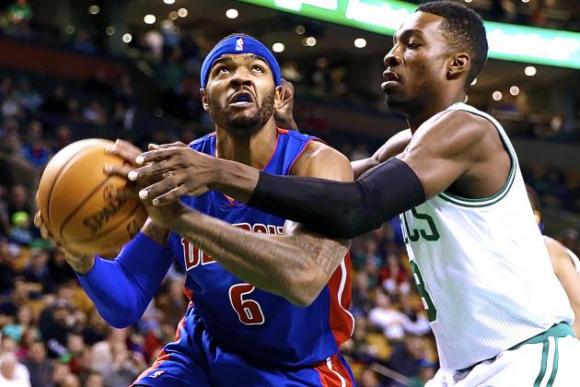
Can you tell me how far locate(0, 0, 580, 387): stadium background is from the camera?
28.5ft

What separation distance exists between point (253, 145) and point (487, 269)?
3.43 feet

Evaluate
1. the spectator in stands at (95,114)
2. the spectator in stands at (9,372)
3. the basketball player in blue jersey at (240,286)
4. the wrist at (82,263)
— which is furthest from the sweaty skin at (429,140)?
the spectator in stands at (95,114)

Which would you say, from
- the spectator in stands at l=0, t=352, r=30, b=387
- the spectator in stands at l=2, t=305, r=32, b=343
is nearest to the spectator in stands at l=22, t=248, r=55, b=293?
the spectator in stands at l=2, t=305, r=32, b=343

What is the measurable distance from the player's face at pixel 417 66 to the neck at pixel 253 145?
562mm

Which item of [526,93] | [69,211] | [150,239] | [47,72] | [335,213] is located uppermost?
[335,213]

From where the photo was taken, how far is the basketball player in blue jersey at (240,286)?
3.51m

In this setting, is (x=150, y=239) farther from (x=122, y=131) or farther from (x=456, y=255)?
(x=122, y=131)

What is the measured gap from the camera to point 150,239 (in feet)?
12.4

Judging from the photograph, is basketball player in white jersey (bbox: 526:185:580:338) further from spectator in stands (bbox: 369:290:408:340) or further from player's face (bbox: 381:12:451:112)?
spectator in stands (bbox: 369:290:408:340)

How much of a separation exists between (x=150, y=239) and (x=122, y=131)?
11.7m

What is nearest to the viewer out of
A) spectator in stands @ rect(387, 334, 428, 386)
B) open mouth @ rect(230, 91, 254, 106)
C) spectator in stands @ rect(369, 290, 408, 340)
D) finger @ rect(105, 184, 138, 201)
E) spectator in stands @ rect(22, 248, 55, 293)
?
finger @ rect(105, 184, 138, 201)

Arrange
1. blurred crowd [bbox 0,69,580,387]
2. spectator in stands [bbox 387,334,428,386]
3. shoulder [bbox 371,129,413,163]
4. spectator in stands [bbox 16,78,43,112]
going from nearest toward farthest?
shoulder [bbox 371,129,413,163] < blurred crowd [bbox 0,69,580,387] < spectator in stands [bbox 387,334,428,386] < spectator in stands [bbox 16,78,43,112]

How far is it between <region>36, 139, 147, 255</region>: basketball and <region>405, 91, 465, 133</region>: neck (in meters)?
0.97

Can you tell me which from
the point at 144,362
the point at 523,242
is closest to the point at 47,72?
the point at 144,362
